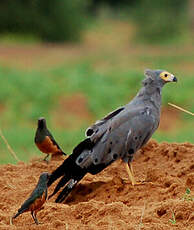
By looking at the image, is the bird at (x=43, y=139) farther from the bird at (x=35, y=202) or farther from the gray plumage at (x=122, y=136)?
the bird at (x=35, y=202)

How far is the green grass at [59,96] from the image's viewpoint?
1399 centimetres

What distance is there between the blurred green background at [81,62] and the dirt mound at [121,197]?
11.2 feet

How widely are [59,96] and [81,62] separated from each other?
783 cm

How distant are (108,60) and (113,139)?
63.6ft

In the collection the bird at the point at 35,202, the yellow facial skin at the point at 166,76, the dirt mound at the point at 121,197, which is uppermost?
the yellow facial skin at the point at 166,76

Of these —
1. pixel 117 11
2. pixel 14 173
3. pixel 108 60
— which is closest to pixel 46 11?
pixel 108 60

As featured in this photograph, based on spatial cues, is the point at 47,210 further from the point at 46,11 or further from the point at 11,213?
the point at 46,11

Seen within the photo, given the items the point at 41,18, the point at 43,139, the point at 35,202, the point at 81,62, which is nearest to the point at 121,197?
the point at 35,202

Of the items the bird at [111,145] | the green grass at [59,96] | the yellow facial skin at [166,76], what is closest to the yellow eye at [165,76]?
Answer: the yellow facial skin at [166,76]

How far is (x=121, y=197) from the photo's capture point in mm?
5496

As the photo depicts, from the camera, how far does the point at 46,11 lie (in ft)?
105

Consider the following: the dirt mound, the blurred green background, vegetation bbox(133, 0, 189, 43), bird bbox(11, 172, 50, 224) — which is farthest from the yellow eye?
vegetation bbox(133, 0, 189, 43)

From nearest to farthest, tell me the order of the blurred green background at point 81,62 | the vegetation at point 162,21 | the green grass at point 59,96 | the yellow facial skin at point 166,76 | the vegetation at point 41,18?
the yellow facial skin at point 166,76
the green grass at point 59,96
the blurred green background at point 81,62
the vegetation at point 162,21
the vegetation at point 41,18

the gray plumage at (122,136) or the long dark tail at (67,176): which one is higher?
the gray plumage at (122,136)
